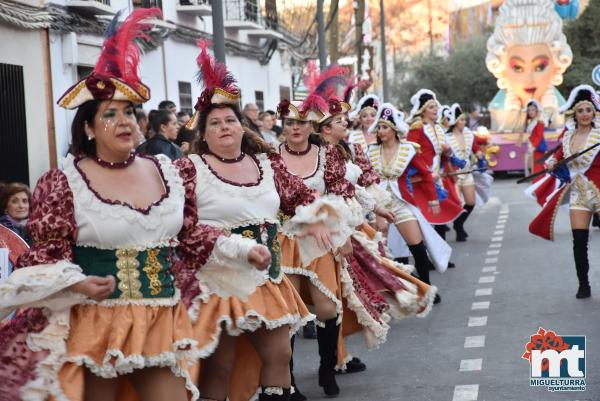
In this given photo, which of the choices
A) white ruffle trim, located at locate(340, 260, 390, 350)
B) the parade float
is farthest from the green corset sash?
the parade float

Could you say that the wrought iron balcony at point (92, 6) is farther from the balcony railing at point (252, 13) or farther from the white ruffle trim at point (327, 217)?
the white ruffle trim at point (327, 217)

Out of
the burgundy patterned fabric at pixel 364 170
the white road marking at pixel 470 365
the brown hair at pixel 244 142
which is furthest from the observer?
the burgundy patterned fabric at pixel 364 170

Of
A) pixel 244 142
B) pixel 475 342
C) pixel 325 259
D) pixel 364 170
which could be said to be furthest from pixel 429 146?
pixel 244 142

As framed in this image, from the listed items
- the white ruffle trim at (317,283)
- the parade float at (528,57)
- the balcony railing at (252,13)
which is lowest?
the white ruffle trim at (317,283)

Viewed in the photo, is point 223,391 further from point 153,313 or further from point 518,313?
point 518,313

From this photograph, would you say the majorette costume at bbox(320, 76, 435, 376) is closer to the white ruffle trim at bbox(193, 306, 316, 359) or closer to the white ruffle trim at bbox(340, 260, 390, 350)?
the white ruffle trim at bbox(340, 260, 390, 350)

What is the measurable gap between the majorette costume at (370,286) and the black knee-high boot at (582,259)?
2193 mm

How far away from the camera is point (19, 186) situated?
9.13 meters

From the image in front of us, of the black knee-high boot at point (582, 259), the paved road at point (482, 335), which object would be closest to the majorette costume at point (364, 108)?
the paved road at point (482, 335)

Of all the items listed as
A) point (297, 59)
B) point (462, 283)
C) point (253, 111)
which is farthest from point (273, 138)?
point (297, 59)

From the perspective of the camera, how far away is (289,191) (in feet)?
20.8

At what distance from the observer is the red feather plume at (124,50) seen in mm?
5023

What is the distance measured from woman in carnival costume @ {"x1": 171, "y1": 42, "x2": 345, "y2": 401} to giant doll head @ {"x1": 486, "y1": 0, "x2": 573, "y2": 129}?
28.4 meters

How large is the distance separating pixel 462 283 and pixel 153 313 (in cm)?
790
